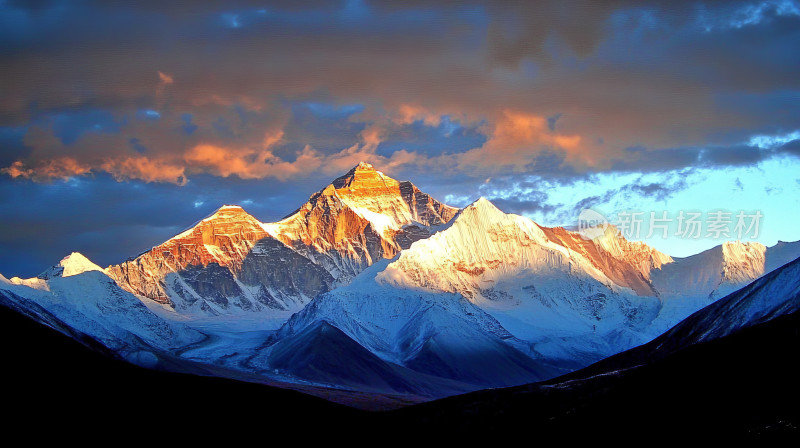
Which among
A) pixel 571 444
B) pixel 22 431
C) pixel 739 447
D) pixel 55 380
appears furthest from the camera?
pixel 55 380

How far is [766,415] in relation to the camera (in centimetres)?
10738

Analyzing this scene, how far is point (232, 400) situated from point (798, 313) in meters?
77.6

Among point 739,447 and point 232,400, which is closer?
point 739,447

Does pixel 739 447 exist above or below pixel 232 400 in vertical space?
below

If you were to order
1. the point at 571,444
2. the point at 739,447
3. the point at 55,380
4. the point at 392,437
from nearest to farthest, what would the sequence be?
the point at 739,447 → the point at 571,444 → the point at 55,380 → the point at 392,437

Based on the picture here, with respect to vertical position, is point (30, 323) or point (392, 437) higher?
point (30, 323)

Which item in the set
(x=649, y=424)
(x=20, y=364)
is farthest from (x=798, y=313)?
(x=20, y=364)

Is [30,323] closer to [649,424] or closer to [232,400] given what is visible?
[232,400]

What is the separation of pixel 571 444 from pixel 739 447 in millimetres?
23273

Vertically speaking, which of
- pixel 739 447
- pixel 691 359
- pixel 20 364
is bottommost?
pixel 739 447

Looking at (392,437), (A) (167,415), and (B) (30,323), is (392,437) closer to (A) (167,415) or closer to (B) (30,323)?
(A) (167,415)

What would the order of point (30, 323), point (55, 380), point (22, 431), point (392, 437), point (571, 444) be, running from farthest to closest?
point (30, 323)
point (392, 437)
point (55, 380)
point (571, 444)
point (22, 431)

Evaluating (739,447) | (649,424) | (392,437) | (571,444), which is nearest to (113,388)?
(392,437)

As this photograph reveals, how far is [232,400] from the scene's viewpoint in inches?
5517
